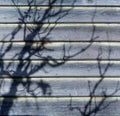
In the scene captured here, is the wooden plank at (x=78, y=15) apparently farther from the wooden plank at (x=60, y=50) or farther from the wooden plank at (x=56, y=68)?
the wooden plank at (x=56, y=68)

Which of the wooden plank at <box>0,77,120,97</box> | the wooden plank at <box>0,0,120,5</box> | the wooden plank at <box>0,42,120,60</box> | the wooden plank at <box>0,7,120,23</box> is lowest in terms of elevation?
the wooden plank at <box>0,77,120,97</box>

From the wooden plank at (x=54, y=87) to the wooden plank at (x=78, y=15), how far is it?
1.95 feet

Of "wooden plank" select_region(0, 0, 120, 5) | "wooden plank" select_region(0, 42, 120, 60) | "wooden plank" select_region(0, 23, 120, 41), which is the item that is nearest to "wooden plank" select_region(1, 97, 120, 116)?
"wooden plank" select_region(0, 42, 120, 60)

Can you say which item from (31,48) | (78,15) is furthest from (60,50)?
(78,15)

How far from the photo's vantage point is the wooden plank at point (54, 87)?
5297 millimetres

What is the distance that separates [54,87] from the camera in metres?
5.30

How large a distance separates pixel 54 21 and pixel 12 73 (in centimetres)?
67

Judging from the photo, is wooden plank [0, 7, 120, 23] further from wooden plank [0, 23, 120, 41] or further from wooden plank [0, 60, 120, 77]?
wooden plank [0, 60, 120, 77]

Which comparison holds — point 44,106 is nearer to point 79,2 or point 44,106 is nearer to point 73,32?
point 73,32

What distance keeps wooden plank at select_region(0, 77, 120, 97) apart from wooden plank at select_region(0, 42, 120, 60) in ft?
0.76

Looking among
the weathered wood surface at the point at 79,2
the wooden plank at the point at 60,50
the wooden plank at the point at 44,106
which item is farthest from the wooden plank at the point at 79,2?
the wooden plank at the point at 44,106

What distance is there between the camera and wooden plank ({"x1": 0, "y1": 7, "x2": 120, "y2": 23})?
532 centimetres

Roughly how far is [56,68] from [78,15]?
0.57 meters

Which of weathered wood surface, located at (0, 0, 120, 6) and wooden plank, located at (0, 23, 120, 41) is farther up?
weathered wood surface, located at (0, 0, 120, 6)
